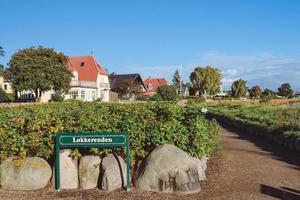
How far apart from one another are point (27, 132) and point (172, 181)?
3.24 metres

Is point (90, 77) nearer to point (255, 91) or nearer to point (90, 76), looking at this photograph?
point (90, 76)

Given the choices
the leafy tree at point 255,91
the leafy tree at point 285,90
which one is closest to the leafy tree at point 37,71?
the leafy tree at point 255,91

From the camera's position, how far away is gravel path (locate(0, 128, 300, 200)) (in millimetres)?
8617

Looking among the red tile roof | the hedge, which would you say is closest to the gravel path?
the hedge

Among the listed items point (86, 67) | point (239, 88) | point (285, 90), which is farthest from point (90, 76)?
point (285, 90)

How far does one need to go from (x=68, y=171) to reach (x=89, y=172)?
418mm

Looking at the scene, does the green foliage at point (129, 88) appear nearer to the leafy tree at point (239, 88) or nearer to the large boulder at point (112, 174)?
the leafy tree at point (239, 88)

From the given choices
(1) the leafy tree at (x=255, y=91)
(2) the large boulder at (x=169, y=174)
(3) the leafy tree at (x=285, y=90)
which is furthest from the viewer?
(3) the leafy tree at (x=285, y=90)

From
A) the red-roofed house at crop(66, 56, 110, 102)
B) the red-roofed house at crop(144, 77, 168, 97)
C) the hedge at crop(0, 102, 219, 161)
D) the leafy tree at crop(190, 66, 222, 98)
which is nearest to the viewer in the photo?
the hedge at crop(0, 102, 219, 161)

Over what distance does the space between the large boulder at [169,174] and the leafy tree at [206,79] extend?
3555 inches

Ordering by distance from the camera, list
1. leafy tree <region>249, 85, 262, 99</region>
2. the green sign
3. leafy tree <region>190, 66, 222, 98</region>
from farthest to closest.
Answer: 1. leafy tree <region>249, 85, 262, 99</region>
2. leafy tree <region>190, 66, 222, 98</region>
3. the green sign

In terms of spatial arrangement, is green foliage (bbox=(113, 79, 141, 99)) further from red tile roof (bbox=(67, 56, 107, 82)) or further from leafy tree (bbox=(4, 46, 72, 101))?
leafy tree (bbox=(4, 46, 72, 101))

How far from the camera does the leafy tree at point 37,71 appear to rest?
185ft

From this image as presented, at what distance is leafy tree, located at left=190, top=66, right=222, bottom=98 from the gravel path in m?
85.4
